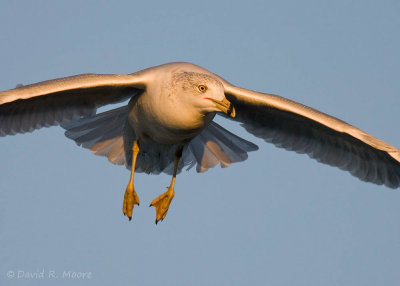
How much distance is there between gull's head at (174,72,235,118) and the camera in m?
11.8

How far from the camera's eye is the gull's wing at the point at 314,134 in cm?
1316

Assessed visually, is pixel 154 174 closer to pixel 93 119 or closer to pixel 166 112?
pixel 93 119

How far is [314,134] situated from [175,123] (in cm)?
274

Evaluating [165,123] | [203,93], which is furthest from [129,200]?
[203,93]

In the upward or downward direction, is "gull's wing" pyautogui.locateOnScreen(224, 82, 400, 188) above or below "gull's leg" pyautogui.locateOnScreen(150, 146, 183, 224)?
above

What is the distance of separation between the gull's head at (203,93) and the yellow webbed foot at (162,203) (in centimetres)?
231

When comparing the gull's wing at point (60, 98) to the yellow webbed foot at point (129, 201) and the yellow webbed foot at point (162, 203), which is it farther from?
the yellow webbed foot at point (162, 203)

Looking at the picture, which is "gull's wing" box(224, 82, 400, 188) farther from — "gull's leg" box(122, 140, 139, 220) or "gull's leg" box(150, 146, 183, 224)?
"gull's leg" box(122, 140, 139, 220)

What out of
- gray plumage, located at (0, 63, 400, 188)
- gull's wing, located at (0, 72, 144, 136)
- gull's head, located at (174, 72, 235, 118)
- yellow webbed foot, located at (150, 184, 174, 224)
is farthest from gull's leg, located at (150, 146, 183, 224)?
gull's head, located at (174, 72, 235, 118)

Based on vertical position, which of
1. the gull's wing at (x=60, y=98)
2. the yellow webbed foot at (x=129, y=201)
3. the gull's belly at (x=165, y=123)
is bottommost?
the yellow webbed foot at (x=129, y=201)

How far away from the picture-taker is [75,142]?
47.1 ft

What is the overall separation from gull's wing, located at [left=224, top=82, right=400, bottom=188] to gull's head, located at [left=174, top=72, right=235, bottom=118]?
1145 millimetres

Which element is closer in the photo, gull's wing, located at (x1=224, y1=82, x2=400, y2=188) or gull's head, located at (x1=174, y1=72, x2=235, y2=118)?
gull's head, located at (x1=174, y1=72, x2=235, y2=118)

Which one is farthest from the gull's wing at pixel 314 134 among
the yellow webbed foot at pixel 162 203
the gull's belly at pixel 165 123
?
Answer: the yellow webbed foot at pixel 162 203
